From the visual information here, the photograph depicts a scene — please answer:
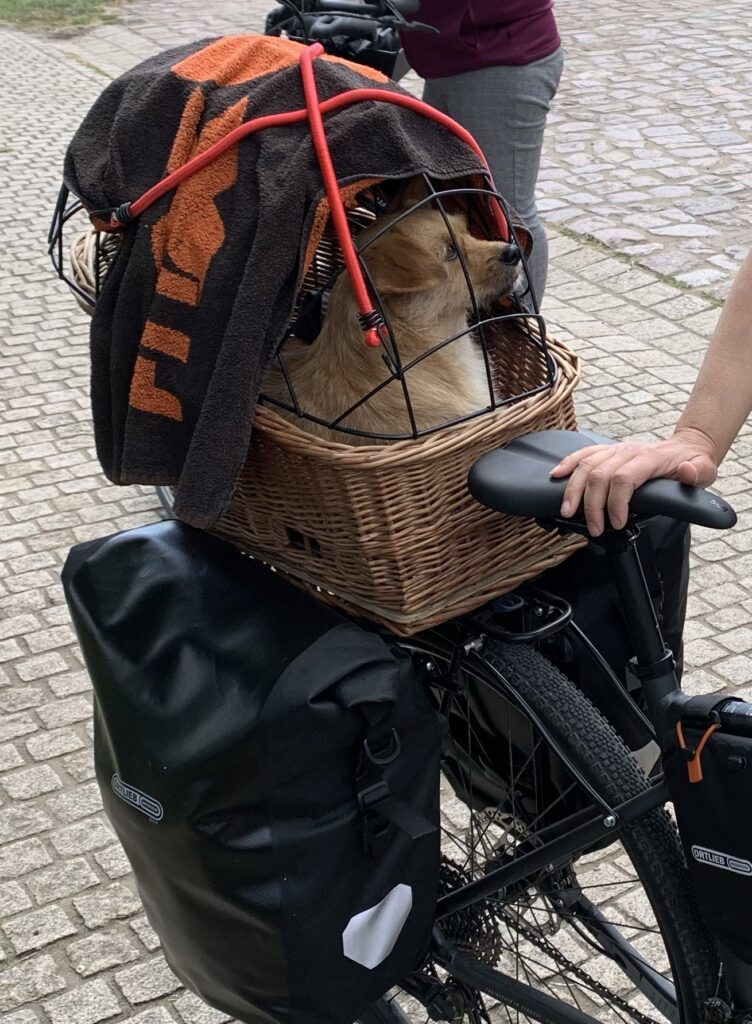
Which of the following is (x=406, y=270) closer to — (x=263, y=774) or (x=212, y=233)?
(x=212, y=233)

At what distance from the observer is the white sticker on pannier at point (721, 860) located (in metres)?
1.80

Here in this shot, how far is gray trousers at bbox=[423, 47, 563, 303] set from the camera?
4.21 m

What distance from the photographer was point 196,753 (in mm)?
1975

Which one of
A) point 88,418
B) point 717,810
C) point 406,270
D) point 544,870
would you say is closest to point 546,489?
point 717,810

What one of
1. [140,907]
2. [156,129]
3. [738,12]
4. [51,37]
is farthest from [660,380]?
[51,37]

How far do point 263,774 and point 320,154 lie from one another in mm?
962

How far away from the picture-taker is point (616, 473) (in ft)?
6.01

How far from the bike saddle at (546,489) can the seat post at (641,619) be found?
7 centimetres

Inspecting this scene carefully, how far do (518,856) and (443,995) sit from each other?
337mm

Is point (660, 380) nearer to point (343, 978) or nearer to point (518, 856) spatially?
point (518, 856)

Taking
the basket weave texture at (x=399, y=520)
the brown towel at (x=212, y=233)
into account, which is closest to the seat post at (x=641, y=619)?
the basket weave texture at (x=399, y=520)

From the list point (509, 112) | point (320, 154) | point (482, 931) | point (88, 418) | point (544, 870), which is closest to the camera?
point (320, 154)

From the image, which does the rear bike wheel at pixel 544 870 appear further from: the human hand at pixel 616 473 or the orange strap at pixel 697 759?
the human hand at pixel 616 473

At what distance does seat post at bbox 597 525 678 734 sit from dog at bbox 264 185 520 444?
0.41m
